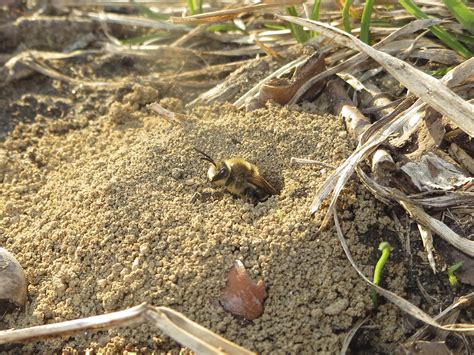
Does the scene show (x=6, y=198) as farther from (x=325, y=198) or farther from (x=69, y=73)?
(x=325, y=198)

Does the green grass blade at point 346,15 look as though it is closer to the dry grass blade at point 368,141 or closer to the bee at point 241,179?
the dry grass blade at point 368,141

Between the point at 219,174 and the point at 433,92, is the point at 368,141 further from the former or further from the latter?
the point at 219,174

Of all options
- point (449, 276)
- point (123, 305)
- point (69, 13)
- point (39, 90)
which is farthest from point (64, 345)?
point (69, 13)

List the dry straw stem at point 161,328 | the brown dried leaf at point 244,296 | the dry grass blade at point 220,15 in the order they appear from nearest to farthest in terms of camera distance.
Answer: the dry straw stem at point 161,328 → the brown dried leaf at point 244,296 → the dry grass blade at point 220,15

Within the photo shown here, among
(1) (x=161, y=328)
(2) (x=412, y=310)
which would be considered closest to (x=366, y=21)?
(2) (x=412, y=310)

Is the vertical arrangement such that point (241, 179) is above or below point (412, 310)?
above

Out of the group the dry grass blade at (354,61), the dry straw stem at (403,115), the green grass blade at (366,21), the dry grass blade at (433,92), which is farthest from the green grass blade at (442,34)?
the dry grass blade at (433,92)
